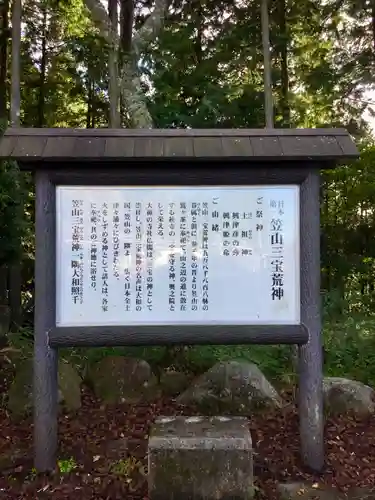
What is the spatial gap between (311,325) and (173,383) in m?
1.97

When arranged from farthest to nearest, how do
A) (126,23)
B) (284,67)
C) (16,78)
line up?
(284,67) < (16,78) < (126,23)

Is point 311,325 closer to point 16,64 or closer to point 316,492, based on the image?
point 316,492

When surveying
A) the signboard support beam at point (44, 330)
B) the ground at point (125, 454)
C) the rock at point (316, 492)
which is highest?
the signboard support beam at point (44, 330)

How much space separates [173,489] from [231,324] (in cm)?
126

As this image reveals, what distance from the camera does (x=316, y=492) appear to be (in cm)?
389

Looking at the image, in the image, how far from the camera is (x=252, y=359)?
627cm

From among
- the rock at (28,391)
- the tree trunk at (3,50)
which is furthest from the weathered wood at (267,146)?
the tree trunk at (3,50)

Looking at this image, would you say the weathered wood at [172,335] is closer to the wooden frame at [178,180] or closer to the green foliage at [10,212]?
the wooden frame at [178,180]

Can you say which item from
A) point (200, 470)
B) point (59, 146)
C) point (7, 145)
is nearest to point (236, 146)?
point (59, 146)

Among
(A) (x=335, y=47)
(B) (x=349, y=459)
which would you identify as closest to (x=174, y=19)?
(A) (x=335, y=47)

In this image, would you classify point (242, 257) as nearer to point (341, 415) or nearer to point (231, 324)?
point (231, 324)

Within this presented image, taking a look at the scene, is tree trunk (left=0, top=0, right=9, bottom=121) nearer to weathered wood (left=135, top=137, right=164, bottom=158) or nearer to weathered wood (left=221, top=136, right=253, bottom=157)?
weathered wood (left=135, top=137, right=164, bottom=158)

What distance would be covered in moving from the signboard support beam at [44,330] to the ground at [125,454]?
0.70ft

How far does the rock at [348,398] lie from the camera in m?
5.05
